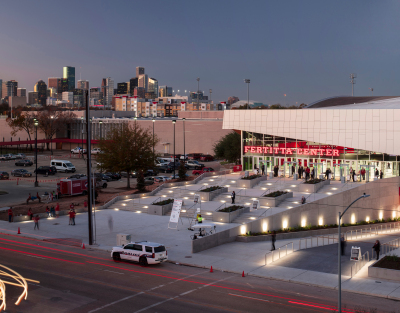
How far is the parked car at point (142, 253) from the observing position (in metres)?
25.6

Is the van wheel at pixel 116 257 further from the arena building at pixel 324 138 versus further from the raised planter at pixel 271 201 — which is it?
the arena building at pixel 324 138

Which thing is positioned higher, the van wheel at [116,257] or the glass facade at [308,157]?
the glass facade at [308,157]

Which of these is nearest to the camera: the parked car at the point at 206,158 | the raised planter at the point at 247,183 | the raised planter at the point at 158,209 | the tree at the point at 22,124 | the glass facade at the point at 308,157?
the raised planter at the point at 158,209

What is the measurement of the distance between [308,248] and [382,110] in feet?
73.8

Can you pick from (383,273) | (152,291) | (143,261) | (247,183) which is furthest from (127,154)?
(383,273)

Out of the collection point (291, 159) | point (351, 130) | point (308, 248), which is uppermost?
point (351, 130)

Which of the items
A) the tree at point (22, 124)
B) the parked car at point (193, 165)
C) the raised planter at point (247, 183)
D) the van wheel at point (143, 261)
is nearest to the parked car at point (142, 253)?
the van wheel at point (143, 261)

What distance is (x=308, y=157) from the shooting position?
5378 cm

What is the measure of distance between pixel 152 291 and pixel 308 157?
36.7 metres

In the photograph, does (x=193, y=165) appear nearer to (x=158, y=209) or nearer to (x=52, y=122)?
(x=158, y=209)

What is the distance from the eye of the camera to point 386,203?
47.4 metres

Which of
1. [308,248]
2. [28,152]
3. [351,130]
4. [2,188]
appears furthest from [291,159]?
[28,152]

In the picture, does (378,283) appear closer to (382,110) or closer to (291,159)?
(382,110)

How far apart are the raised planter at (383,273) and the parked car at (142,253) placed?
11.4 meters
